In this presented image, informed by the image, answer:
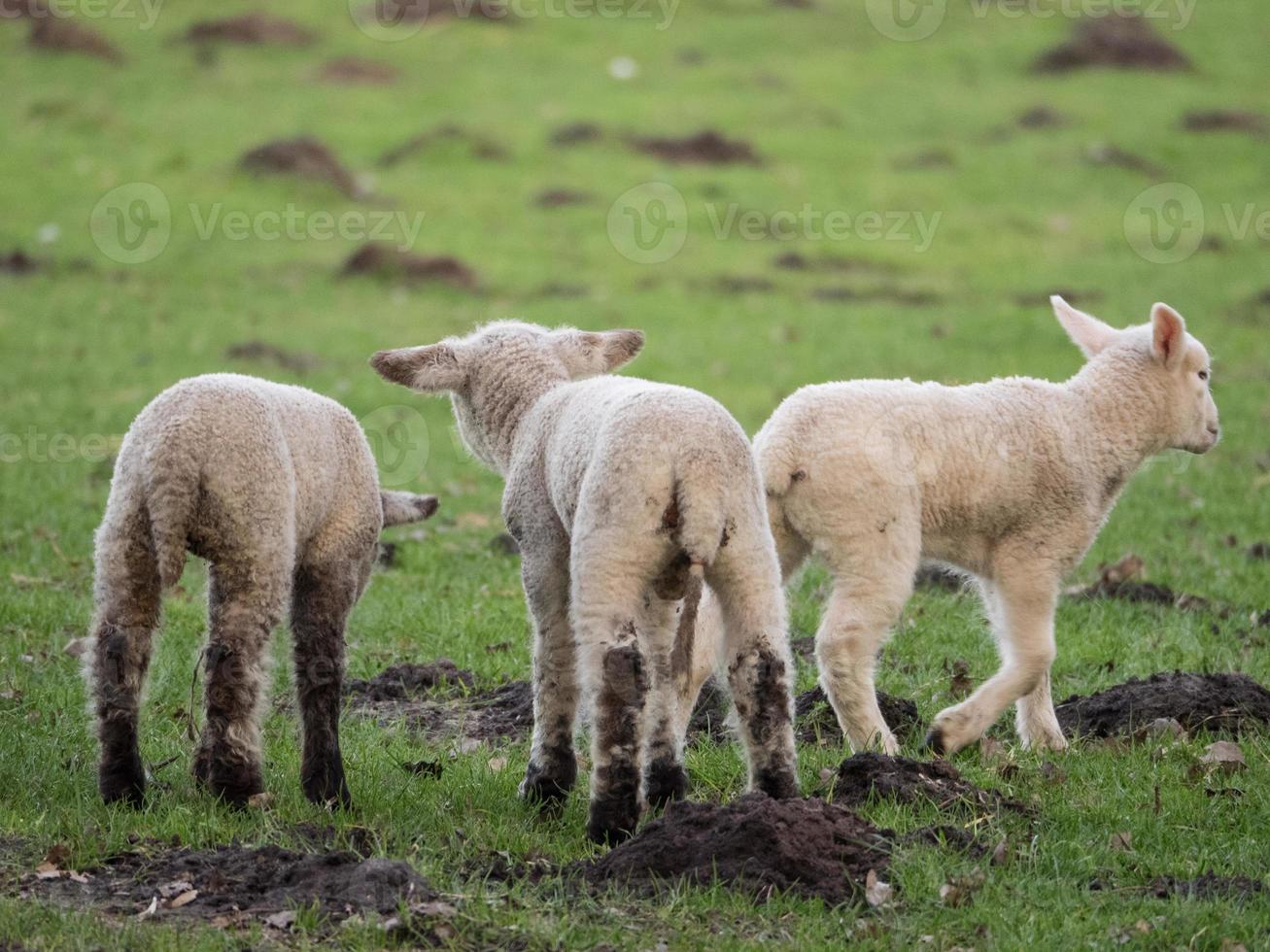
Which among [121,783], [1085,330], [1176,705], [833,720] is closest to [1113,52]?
[1085,330]

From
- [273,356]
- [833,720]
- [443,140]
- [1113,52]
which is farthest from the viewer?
[1113,52]

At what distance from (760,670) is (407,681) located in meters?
3.01

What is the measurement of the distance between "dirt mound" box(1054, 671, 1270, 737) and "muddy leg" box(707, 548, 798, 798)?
7.29ft

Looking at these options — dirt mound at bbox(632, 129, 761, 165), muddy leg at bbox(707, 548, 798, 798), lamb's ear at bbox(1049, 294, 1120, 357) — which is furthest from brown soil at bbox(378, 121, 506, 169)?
muddy leg at bbox(707, 548, 798, 798)

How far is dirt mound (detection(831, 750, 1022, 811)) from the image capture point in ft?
19.6

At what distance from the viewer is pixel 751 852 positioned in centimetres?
520

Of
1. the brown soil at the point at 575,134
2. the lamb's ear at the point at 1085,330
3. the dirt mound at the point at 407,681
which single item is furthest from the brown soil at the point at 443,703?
the brown soil at the point at 575,134

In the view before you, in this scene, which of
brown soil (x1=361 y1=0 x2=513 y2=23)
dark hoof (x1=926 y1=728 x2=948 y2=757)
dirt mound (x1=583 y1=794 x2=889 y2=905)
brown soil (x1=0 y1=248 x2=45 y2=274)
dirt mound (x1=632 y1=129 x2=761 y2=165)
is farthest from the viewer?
brown soil (x1=361 y1=0 x2=513 y2=23)

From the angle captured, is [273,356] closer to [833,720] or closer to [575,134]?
[833,720]

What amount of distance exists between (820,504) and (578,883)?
7.36 feet

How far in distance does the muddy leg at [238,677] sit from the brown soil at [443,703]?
153 cm

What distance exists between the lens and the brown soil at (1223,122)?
29484mm

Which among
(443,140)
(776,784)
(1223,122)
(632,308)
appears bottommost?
(776,784)

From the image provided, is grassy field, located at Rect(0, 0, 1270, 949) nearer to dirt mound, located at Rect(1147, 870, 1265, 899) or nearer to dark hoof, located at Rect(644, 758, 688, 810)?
dirt mound, located at Rect(1147, 870, 1265, 899)
